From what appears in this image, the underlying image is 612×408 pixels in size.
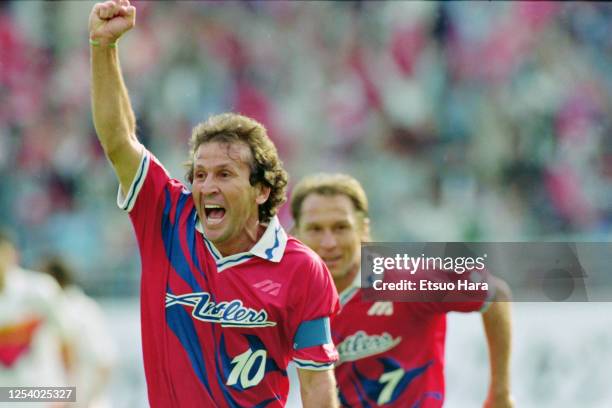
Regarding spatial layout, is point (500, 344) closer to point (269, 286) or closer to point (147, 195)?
point (269, 286)

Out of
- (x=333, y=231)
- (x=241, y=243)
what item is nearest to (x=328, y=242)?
(x=333, y=231)

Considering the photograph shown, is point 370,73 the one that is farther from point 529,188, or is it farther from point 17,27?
point 17,27

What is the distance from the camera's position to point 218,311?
3373 millimetres

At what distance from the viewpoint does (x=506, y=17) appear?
8.82 m

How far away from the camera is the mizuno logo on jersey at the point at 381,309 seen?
4594 millimetres

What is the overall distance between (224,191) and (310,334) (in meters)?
0.53

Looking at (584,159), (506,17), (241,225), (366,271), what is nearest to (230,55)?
(506,17)

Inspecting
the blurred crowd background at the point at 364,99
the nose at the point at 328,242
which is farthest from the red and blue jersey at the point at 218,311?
the blurred crowd background at the point at 364,99

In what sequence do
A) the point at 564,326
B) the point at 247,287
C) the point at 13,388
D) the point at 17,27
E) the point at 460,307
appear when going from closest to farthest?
the point at 247,287 < the point at 460,307 < the point at 13,388 < the point at 564,326 < the point at 17,27

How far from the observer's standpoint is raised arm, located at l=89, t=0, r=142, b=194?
3.27 m

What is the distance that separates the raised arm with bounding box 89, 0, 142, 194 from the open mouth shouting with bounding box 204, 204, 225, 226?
1.06ft

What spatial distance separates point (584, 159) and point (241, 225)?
573 cm

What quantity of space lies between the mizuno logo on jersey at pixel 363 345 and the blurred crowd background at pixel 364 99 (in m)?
3.54

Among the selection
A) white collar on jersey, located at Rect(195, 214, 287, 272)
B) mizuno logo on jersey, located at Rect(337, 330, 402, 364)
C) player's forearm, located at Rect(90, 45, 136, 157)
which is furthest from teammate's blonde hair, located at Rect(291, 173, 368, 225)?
player's forearm, located at Rect(90, 45, 136, 157)
